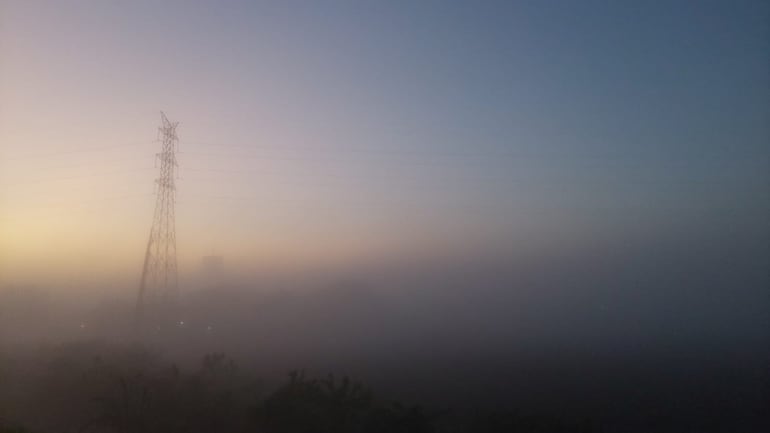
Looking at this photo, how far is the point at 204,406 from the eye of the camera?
18.3 metres

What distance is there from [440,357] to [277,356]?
11.1 m

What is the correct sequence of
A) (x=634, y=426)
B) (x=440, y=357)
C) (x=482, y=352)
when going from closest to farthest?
(x=634, y=426)
(x=440, y=357)
(x=482, y=352)

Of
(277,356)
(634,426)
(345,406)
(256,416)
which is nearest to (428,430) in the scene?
(345,406)

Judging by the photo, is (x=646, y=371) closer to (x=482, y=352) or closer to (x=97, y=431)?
(x=482, y=352)

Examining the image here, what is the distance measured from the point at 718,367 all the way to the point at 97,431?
87.2 ft

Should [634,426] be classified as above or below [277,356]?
below

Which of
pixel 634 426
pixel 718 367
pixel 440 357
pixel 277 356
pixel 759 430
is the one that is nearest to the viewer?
pixel 759 430

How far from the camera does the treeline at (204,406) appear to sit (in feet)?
55.2

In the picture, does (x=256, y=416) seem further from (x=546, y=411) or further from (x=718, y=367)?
Result: (x=718, y=367)

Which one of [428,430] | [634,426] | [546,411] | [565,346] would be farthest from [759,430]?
[565,346]

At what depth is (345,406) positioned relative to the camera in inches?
720

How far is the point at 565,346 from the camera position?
42062mm

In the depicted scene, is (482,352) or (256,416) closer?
(256,416)

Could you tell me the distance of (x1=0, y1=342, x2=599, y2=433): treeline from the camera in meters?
16.8
